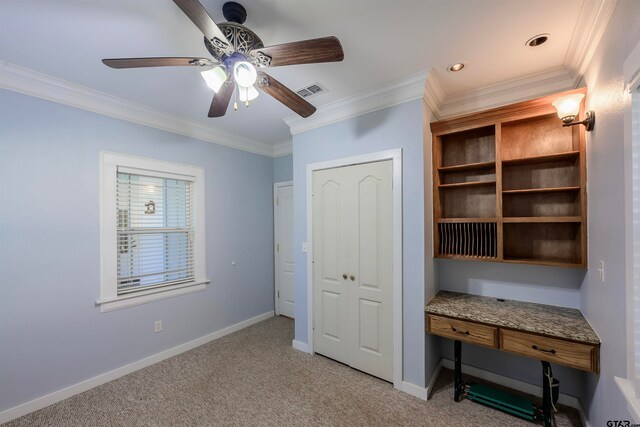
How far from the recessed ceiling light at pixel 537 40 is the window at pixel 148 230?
10.8 feet

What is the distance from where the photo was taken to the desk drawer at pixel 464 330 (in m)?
1.95

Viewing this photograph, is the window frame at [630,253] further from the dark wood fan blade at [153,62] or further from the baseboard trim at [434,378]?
the dark wood fan blade at [153,62]

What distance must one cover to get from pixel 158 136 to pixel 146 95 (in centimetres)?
52

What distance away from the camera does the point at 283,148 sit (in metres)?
4.03

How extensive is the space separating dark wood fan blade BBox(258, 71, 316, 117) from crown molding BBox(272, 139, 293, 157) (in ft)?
6.47

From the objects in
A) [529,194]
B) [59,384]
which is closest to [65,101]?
[59,384]

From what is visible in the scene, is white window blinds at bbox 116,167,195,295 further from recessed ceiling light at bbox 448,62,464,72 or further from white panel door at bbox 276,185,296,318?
recessed ceiling light at bbox 448,62,464,72

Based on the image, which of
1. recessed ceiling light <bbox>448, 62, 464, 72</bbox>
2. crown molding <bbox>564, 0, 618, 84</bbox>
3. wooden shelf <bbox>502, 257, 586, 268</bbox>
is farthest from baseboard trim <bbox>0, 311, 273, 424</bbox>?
crown molding <bbox>564, 0, 618, 84</bbox>

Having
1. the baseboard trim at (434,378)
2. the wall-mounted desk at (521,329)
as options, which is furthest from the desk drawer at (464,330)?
the baseboard trim at (434,378)

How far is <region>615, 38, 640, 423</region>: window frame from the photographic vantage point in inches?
42.6

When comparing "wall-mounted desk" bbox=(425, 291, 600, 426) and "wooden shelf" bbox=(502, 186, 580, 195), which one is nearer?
"wall-mounted desk" bbox=(425, 291, 600, 426)

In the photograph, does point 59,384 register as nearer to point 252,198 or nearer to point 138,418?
point 138,418

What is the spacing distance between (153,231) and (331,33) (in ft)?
8.46

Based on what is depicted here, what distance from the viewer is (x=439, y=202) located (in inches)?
97.3
